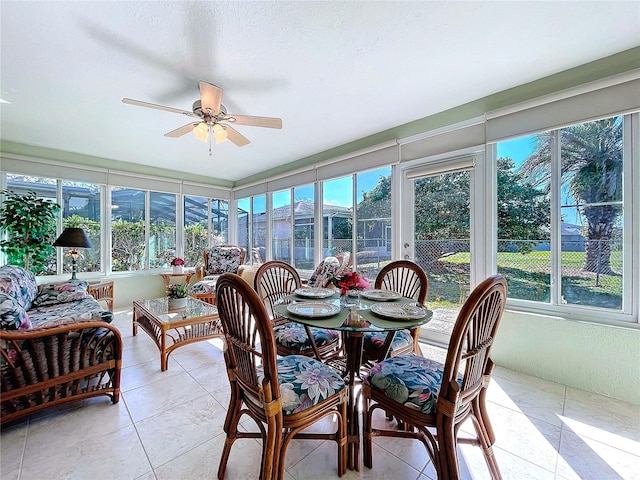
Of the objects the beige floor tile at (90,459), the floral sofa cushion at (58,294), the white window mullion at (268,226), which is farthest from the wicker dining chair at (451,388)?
the white window mullion at (268,226)

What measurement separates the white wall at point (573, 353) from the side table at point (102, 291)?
4835mm

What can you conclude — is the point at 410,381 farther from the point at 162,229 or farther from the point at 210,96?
the point at 162,229

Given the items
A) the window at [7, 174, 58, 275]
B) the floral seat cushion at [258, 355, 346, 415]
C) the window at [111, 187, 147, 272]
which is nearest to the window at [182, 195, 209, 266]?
the window at [111, 187, 147, 272]

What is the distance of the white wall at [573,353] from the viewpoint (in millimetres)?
1843

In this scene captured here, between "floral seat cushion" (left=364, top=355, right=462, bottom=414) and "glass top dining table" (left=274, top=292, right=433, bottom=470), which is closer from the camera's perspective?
"floral seat cushion" (left=364, top=355, right=462, bottom=414)

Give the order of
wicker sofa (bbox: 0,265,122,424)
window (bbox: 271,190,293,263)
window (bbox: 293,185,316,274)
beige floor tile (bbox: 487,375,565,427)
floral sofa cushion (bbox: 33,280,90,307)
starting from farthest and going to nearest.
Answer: window (bbox: 271,190,293,263) < window (bbox: 293,185,316,274) < floral sofa cushion (bbox: 33,280,90,307) < beige floor tile (bbox: 487,375,565,427) < wicker sofa (bbox: 0,265,122,424)

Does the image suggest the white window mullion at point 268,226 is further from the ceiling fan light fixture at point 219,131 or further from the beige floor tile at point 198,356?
the ceiling fan light fixture at point 219,131

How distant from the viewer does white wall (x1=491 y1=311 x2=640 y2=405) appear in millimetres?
1843

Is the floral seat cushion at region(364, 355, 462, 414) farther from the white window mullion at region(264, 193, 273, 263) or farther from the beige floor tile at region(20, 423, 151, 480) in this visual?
the white window mullion at region(264, 193, 273, 263)

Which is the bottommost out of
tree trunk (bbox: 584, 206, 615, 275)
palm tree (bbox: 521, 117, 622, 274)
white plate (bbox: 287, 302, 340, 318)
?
white plate (bbox: 287, 302, 340, 318)

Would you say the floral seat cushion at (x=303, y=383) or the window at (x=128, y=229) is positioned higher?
the window at (x=128, y=229)

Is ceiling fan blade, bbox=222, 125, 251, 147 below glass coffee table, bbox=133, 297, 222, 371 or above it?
above

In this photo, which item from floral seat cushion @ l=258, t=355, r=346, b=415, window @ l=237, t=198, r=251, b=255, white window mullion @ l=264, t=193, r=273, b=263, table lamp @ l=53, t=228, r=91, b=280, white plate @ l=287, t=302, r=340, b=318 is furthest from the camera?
window @ l=237, t=198, r=251, b=255

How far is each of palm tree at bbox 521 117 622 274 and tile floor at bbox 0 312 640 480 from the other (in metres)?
1.09
